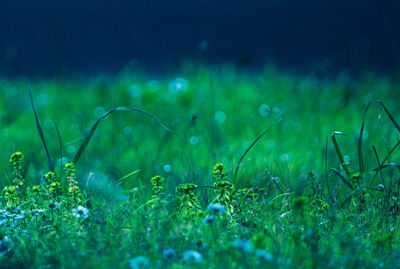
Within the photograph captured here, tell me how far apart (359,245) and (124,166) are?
5.68ft

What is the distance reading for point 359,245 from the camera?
165 cm

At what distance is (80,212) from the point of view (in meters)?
1.64

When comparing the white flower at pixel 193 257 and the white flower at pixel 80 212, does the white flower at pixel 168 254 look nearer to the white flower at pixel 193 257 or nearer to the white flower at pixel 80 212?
the white flower at pixel 193 257

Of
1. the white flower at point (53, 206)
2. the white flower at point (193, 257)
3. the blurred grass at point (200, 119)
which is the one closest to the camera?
the white flower at point (193, 257)

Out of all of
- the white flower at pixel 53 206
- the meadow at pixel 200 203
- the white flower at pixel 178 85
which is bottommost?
the meadow at pixel 200 203

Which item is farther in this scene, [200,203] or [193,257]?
[200,203]

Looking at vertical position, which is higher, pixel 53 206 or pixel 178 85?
pixel 178 85

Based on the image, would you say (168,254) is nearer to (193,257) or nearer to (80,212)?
(193,257)

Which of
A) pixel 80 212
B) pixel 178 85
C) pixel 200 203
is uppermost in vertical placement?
pixel 178 85

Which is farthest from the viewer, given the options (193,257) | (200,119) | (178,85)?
(178,85)

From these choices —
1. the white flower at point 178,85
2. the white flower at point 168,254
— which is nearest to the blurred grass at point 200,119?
the white flower at point 178,85

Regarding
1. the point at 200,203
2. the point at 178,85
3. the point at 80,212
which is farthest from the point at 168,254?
the point at 178,85

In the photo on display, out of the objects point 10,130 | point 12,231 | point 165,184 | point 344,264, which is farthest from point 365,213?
point 10,130

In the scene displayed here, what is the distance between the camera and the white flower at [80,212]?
165 centimetres
